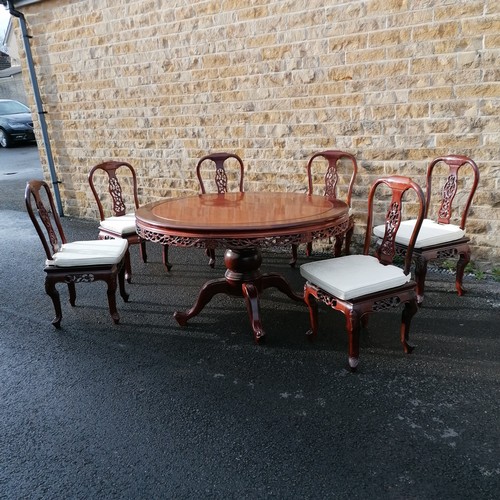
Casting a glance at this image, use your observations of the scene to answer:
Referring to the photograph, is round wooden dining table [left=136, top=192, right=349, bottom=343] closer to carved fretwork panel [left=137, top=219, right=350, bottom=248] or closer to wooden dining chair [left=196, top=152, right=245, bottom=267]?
carved fretwork panel [left=137, top=219, right=350, bottom=248]

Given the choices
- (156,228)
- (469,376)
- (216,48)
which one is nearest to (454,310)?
(469,376)

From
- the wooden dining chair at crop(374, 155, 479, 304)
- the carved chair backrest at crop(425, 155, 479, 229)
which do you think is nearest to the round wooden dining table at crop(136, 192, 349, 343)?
the wooden dining chair at crop(374, 155, 479, 304)

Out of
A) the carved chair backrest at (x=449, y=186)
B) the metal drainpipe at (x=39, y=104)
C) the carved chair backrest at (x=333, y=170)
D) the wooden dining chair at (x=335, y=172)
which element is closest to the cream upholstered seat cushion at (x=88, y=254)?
the wooden dining chair at (x=335, y=172)

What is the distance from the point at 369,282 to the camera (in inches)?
89.3

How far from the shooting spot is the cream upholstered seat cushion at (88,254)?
2836 mm

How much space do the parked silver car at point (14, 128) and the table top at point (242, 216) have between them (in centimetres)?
1264

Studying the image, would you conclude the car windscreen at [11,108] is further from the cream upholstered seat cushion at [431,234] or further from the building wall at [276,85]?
the cream upholstered seat cushion at [431,234]

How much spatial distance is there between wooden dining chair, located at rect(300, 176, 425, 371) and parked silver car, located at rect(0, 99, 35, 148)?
13.7 meters

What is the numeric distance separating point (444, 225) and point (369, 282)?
1244mm

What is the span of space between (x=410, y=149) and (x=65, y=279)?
268 centimetres

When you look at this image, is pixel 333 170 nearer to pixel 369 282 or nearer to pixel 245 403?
pixel 369 282

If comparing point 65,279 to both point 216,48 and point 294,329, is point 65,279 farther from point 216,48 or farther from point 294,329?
point 216,48

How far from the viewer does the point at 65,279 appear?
2863 millimetres

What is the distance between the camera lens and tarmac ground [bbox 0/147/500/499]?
1708mm
